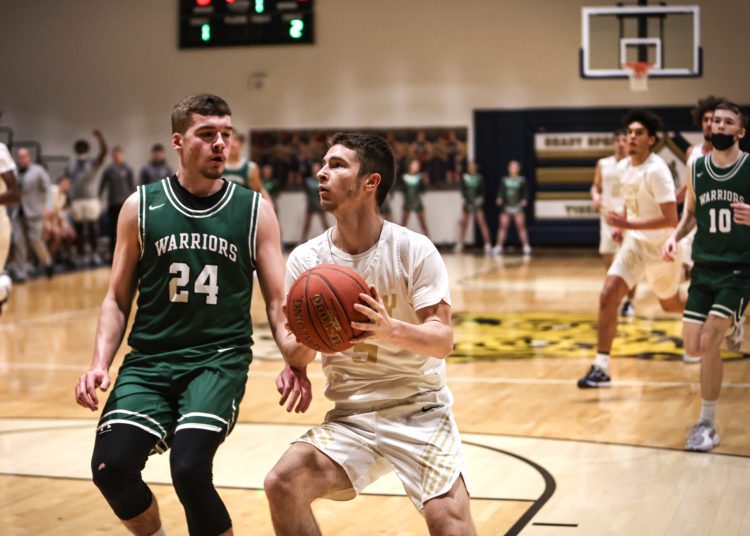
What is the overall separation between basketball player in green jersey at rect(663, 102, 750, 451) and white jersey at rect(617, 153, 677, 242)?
5.13 ft

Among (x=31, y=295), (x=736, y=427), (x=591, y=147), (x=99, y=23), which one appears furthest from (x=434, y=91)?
(x=736, y=427)

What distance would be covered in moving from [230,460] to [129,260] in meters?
2.34

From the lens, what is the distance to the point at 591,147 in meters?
21.3

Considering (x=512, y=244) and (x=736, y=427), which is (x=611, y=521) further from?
(x=512, y=244)

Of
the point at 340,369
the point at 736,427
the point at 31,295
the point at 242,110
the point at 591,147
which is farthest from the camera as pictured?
the point at 242,110

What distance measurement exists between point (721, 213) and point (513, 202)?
14731mm

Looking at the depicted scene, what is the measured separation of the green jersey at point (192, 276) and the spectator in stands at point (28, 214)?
1291 cm

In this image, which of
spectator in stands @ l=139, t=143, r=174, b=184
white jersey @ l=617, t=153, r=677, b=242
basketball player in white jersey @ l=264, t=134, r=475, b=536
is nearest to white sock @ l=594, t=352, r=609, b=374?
white jersey @ l=617, t=153, r=677, b=242

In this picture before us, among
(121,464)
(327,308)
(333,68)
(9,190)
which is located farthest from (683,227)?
(333,68)

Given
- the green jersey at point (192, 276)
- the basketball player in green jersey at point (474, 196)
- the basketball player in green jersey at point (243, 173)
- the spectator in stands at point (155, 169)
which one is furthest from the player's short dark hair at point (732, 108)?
the spectator in stands at point (155, 169)

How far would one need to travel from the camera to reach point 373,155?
3873 mm

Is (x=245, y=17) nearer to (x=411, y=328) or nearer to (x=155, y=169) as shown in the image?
(x=155, y=169)

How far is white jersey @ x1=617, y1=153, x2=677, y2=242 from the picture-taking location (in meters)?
8.00

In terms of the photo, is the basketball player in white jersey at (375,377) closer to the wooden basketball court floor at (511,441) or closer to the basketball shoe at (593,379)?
the wooden basketball court floor at (511,441)
